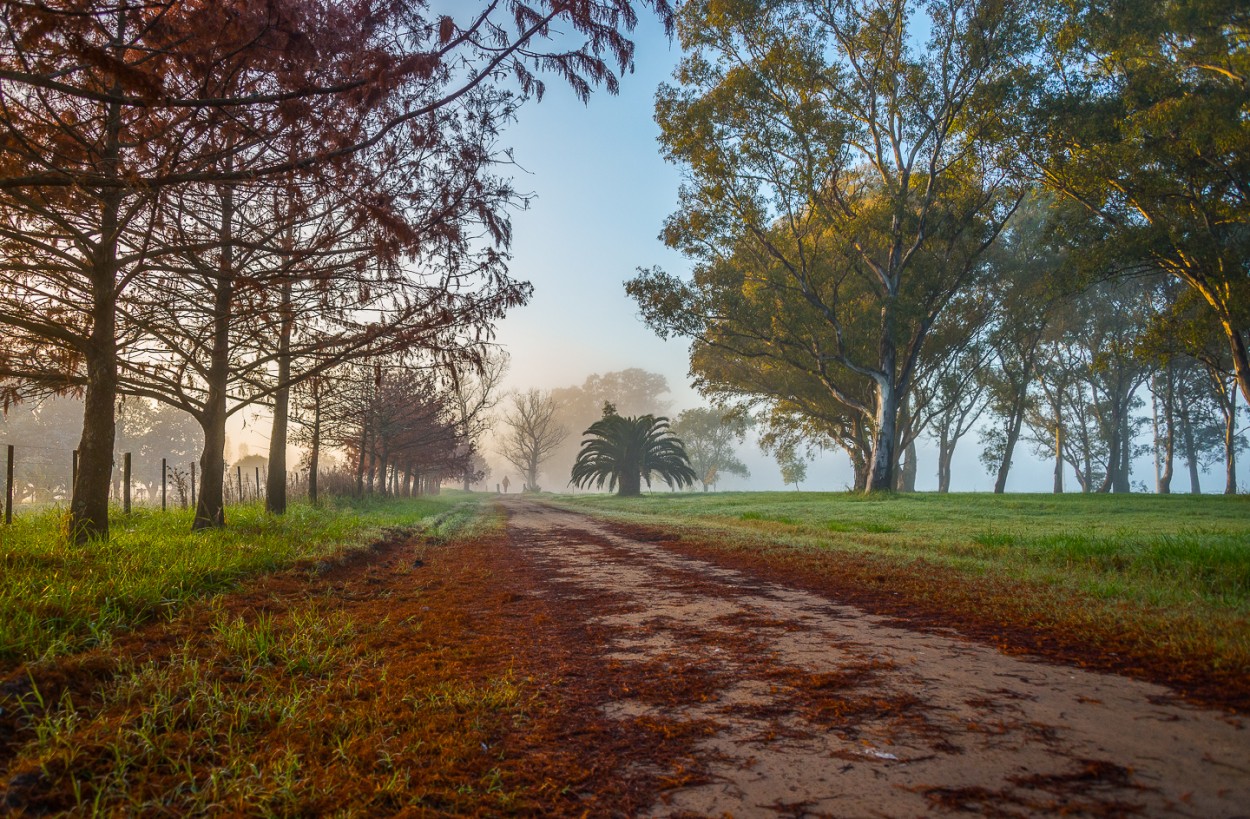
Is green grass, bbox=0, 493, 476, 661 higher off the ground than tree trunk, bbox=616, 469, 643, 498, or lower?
higher

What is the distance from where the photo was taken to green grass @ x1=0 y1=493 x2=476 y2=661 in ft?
11.9

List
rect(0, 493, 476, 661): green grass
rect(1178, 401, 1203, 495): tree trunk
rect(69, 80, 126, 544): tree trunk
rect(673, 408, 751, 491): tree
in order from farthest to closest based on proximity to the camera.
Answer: rect(673, 408, 751, 491): tree, rect(1178, 401, 1203, 495): tree trunk, rect(69, 80, 126, 544): tree trunk, rect(0, 493, 476, 661): green grass

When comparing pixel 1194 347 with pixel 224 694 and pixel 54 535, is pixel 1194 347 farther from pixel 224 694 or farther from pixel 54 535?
pixel 54 535

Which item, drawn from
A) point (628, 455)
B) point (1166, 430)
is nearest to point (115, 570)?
point (628, 455)

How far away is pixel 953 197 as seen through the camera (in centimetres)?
2067

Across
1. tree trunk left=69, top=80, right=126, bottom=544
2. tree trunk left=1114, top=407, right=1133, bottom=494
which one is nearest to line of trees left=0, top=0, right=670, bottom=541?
tree trunk left=69, top=80, right=126, bottom=544

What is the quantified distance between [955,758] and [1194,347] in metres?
20.3

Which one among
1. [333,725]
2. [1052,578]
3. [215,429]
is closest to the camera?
[333,725]

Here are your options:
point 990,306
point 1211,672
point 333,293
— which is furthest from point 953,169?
point 1211,672

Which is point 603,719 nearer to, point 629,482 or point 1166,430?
point 629,482

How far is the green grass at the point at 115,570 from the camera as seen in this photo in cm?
363

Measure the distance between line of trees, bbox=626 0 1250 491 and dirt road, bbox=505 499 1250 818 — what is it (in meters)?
17.1

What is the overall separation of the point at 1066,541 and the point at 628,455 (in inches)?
1136

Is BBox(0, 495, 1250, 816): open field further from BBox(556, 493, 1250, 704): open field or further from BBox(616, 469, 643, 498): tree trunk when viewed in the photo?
BBox(616, 469, 643, 498): tree trunk
